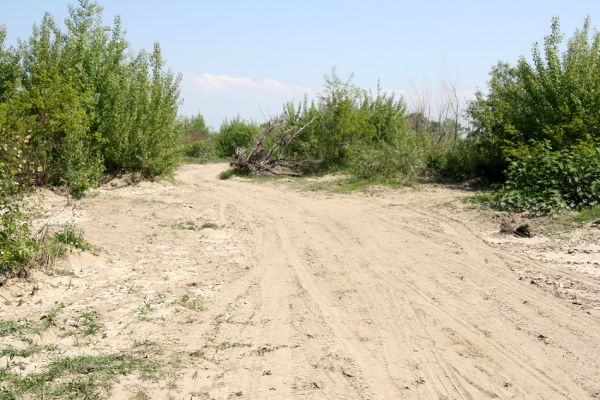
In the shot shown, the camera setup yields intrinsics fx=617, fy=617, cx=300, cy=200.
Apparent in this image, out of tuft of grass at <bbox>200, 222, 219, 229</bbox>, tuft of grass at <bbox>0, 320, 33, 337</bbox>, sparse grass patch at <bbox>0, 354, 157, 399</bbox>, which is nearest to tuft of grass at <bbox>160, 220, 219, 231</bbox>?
tuft of grass at <bbox>200, 222, 219, 229</bbox>

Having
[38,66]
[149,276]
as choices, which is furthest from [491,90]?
[149,276]

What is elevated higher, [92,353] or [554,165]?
[554,165]

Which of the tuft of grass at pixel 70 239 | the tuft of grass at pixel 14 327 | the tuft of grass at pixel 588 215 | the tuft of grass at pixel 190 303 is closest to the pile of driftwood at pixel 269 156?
the tuft of grass at pixel 588 215

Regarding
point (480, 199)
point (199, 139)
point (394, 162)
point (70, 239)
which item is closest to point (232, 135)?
point (199, 139)

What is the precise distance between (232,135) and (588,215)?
Answer: 68.4 feet

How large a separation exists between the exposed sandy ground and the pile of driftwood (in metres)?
9.57

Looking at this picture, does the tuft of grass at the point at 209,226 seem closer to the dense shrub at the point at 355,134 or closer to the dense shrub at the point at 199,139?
the dense shrub at the point at 355,134

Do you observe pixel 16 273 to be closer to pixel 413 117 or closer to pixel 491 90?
pixel 491 90

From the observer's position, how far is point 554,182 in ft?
38.4

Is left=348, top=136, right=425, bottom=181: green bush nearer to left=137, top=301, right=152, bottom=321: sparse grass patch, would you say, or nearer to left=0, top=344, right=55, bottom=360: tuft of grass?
left=137, top=301, right=152, bottom=321: sparse grass patch

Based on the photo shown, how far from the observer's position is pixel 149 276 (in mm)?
7090

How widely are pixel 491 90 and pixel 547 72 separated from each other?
2.60 m

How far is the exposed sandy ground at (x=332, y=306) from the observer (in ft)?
15.0

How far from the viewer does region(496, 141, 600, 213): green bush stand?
11.2 metres
